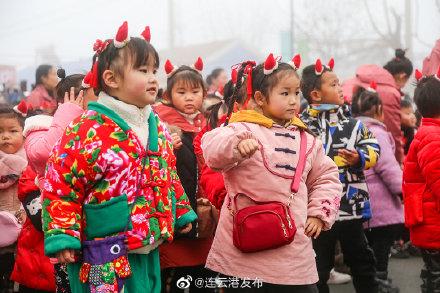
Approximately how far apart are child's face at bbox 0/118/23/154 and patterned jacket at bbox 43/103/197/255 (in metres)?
2.09

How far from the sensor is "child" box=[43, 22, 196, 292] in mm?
2887

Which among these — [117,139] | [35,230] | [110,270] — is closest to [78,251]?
[110,270]

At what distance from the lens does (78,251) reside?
116 inches

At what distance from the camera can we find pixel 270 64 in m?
3.59

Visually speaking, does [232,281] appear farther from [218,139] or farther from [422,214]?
[422,214]

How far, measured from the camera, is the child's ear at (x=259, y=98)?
3676 mm

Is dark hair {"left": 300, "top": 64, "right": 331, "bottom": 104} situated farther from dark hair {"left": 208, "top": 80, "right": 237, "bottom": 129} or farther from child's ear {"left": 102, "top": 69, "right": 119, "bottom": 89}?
child's ear {"left": 102, "top": 69, "right": 119, "bottom": 89}

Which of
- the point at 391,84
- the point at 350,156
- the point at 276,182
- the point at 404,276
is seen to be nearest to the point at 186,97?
the point at 350,156

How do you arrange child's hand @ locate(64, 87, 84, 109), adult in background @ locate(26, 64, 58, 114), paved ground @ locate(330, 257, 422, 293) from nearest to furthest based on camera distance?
child's hand @ locate(64, 87, 84, 109), paved ground @ locate(330, 257, 422, 293), adult in background @ locate(26, 64, 58, 114)

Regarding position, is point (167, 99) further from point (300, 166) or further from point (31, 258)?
point (300, 166)

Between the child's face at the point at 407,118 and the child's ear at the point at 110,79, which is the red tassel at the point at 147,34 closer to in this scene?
the child's ear at the point at 110,79

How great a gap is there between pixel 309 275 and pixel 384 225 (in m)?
2.30

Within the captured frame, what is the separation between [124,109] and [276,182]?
91cm

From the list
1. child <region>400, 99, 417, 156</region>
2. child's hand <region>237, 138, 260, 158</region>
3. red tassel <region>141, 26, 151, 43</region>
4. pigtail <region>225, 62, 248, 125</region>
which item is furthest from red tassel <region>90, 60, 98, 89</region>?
child <region>400, 99, 417, 156</region>
